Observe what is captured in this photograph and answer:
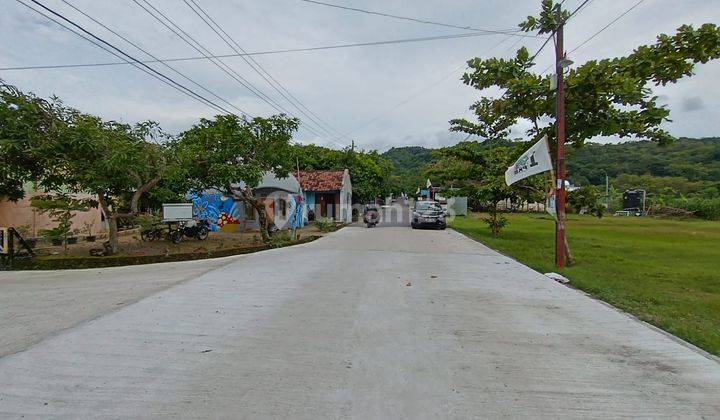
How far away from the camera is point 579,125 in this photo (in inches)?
457

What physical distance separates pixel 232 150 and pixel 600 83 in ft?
37.5

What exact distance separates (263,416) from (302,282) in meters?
5.03

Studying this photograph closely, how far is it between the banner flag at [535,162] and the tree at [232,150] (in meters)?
8.17

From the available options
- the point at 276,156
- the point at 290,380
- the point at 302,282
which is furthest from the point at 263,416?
the point at 276,156

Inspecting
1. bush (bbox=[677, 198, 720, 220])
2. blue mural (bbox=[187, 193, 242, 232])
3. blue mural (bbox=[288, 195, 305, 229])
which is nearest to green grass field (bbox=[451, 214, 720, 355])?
blue mural (bbox=[288, 195, 305, 229])

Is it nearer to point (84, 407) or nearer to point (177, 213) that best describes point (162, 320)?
point (84, 407)

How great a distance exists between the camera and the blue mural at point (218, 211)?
22.7 m

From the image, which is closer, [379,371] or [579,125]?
[379,371]

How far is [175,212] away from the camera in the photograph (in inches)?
600

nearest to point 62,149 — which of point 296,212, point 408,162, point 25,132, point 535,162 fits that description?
point 25,132

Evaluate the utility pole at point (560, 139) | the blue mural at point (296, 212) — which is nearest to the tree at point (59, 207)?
the blue mural at point (296, 212)

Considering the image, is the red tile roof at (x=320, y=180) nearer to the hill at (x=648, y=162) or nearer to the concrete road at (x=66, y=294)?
the concrete road at (x=66, y=294)

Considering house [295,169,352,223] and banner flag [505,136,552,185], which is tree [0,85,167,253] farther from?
house [295,169,352,223]

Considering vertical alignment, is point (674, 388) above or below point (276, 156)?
below
